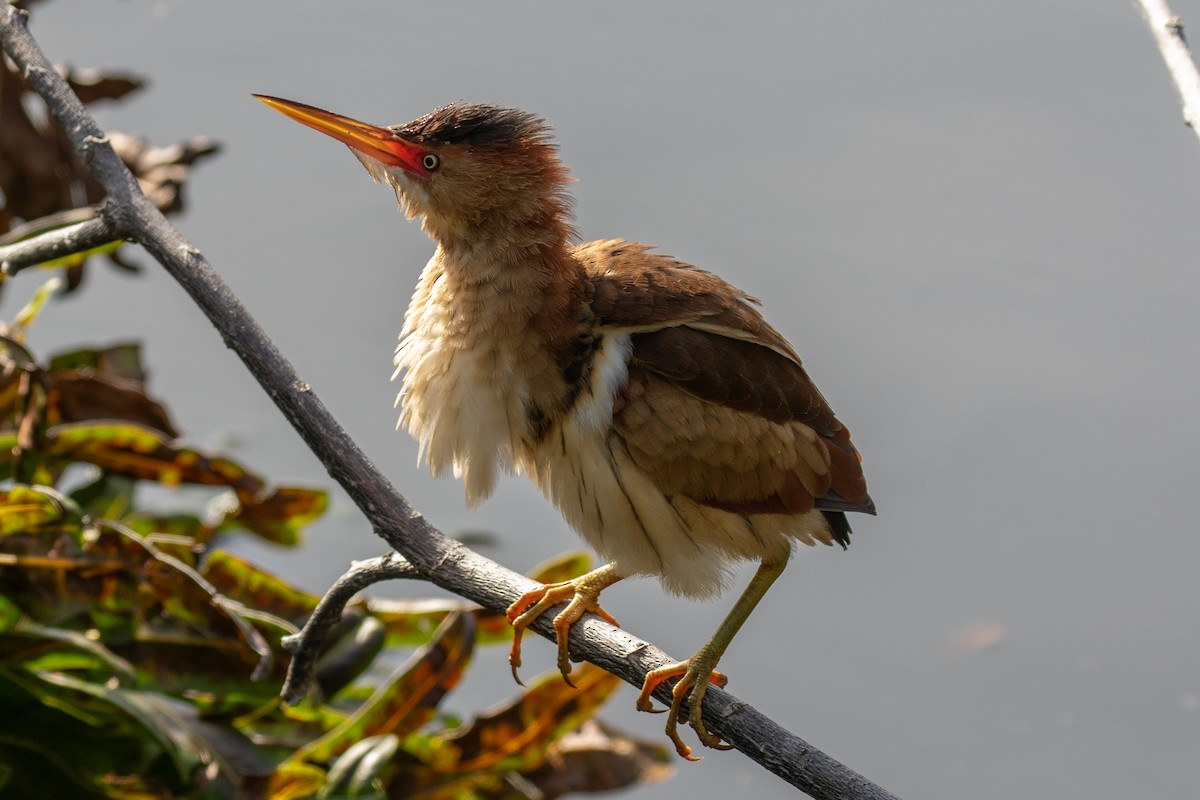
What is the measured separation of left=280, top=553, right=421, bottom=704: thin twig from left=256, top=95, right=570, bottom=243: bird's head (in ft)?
Answer: 1.80

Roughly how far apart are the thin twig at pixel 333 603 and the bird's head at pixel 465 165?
1.80 ft

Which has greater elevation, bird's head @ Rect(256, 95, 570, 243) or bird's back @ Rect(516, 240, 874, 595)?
bird's head @ Rect(256, 95, 570, 243)

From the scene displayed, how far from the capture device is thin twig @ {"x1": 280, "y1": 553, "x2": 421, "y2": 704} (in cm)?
215

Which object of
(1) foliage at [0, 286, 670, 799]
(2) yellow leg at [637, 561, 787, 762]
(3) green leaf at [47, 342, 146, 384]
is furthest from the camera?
(3) green leaf at [47, 342, 146, 384]

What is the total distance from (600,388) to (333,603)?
55 centimetres

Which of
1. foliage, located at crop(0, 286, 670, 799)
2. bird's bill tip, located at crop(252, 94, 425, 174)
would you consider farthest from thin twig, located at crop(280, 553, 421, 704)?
bird's bill tip, located at crop(252, 94, 425, 174)

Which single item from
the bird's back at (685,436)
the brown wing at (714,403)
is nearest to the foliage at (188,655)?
the bird's back at (685,436)

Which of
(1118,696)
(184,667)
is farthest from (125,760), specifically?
(1118,696)

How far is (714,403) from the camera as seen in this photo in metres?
2.17

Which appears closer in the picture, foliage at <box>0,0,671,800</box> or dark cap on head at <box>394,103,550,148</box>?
dark cap on head at <box>394,103,550,148</box>

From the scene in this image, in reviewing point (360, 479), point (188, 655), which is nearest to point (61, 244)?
point (360, 479)

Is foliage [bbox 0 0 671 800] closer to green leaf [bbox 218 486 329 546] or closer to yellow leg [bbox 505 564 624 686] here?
green leaf [bbox 218 486 329 546]

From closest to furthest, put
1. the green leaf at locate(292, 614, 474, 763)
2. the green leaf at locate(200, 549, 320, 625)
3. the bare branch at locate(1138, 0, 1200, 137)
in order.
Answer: the bare branch at locate(1138, 0, 1200, 137)
the green leaf at locate(292, 614, 474, 763)
the green leaf at locate(200, 549, 320, 625)

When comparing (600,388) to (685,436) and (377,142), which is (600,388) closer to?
(685,436)
